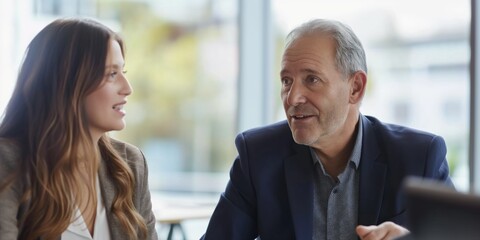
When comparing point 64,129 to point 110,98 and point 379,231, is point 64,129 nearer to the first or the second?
point 110,98

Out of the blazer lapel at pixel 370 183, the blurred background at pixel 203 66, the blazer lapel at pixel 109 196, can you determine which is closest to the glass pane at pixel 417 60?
the blurred background at pixel 203 66

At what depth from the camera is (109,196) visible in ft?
6.53

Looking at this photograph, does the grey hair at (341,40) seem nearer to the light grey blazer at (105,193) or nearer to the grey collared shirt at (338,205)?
the grey collared shirt at (338,205)

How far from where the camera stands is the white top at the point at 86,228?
189 cm

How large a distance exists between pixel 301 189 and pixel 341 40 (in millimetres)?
421

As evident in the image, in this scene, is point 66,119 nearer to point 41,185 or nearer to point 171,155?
point 41,185

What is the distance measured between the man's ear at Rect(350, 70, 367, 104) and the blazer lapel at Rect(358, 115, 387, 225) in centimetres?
13

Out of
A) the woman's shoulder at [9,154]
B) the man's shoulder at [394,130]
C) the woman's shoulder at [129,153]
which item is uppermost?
the woman's shoulder at [9,154]

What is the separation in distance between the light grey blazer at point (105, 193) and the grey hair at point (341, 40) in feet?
1.80

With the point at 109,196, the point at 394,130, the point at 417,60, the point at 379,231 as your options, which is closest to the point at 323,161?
the point at 394,130

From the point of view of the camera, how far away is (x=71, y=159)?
190 centimetres

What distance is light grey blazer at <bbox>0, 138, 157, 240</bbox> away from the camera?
177 centimetres

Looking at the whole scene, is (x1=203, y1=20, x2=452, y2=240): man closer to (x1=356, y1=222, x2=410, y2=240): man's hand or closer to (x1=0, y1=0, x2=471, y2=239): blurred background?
(x1=356, y1=222, x2=410, y2=240): man's hand

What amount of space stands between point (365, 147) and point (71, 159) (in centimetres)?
79
